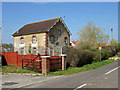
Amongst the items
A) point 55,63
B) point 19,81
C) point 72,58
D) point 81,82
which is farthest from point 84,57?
point 19,81

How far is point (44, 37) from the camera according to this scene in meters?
27.7

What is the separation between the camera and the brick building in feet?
91.2

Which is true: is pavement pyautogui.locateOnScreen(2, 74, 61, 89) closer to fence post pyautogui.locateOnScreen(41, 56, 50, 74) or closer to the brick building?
fence post pyautogui.locateOnScreen(41, 56, 50, 74)

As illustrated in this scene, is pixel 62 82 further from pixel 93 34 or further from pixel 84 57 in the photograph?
pixel 93 34

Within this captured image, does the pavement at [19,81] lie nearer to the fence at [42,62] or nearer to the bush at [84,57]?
the fence at [42,62]

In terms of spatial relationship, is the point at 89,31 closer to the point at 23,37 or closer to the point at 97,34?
the point at 97,34

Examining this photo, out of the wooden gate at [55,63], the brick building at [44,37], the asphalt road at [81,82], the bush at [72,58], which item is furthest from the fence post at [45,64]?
the brick building at [44,37]

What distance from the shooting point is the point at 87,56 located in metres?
20.4

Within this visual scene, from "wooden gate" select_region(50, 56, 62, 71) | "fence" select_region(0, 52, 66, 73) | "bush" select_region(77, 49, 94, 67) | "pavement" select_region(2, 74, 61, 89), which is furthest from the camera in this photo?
"bush" select_region(77, 49, 94, 67)

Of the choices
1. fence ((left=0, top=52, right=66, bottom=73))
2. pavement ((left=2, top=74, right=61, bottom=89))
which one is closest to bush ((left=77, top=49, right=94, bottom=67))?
fence ((left=0, top=52, right=66, bottom=73))

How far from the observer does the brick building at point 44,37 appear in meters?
27.8

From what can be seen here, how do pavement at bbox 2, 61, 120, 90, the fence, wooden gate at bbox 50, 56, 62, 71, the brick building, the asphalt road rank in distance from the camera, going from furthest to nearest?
the brick building
wooden gate at bbox 50, 56, 62, 71
the fence
pavement at bbox 2, 61, 120, 90
the asphalt road

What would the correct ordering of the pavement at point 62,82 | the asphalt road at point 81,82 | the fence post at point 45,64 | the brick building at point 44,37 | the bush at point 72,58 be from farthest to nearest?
the brick building at point 44,37 → the bush at point 72,58 → the fence post at point 45,64 → the pavement at point 62,82 → the asphalt road at point 81,82

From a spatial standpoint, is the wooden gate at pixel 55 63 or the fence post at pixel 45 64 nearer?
the fence post at pixel 45 64
